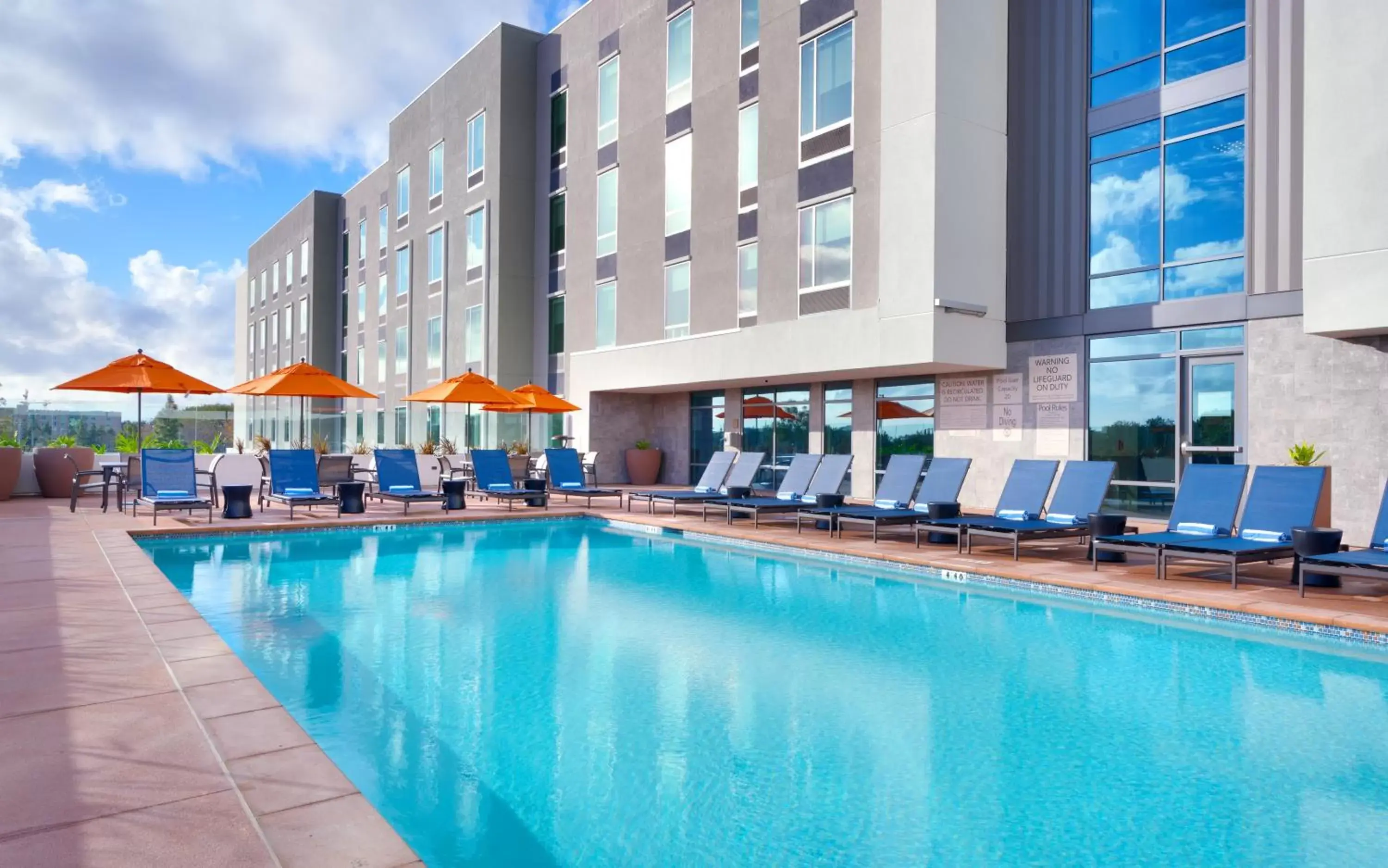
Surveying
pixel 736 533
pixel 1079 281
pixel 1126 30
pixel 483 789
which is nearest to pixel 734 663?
pixel 483 789

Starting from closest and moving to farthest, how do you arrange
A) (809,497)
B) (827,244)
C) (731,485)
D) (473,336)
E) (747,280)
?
(809,497) < (731,485) < (827,244) < (747,280) < (473,336)

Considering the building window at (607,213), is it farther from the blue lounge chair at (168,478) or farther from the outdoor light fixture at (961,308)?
the blue lounge chair at (168,478)

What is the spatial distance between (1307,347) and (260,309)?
51471 millimetres

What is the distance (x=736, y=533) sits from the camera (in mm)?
11203

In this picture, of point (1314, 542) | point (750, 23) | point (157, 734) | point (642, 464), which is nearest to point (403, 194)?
point (642, 464)

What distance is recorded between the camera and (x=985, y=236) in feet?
44.3

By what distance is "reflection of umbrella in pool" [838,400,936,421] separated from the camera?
14.9m

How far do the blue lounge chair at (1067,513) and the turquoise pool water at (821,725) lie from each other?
1333mm

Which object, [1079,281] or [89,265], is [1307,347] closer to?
[1079,281]

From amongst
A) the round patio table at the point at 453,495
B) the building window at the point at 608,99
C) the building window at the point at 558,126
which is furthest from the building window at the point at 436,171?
the round patio table at the point at 453,495

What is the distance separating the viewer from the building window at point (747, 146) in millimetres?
17312

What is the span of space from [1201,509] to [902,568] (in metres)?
2.93

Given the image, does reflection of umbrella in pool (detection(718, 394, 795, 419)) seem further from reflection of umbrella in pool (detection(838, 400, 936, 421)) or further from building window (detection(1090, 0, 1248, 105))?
building window (detection(1090, 0, 1248, 105))

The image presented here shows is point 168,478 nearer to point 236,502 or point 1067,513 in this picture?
point 236,502
